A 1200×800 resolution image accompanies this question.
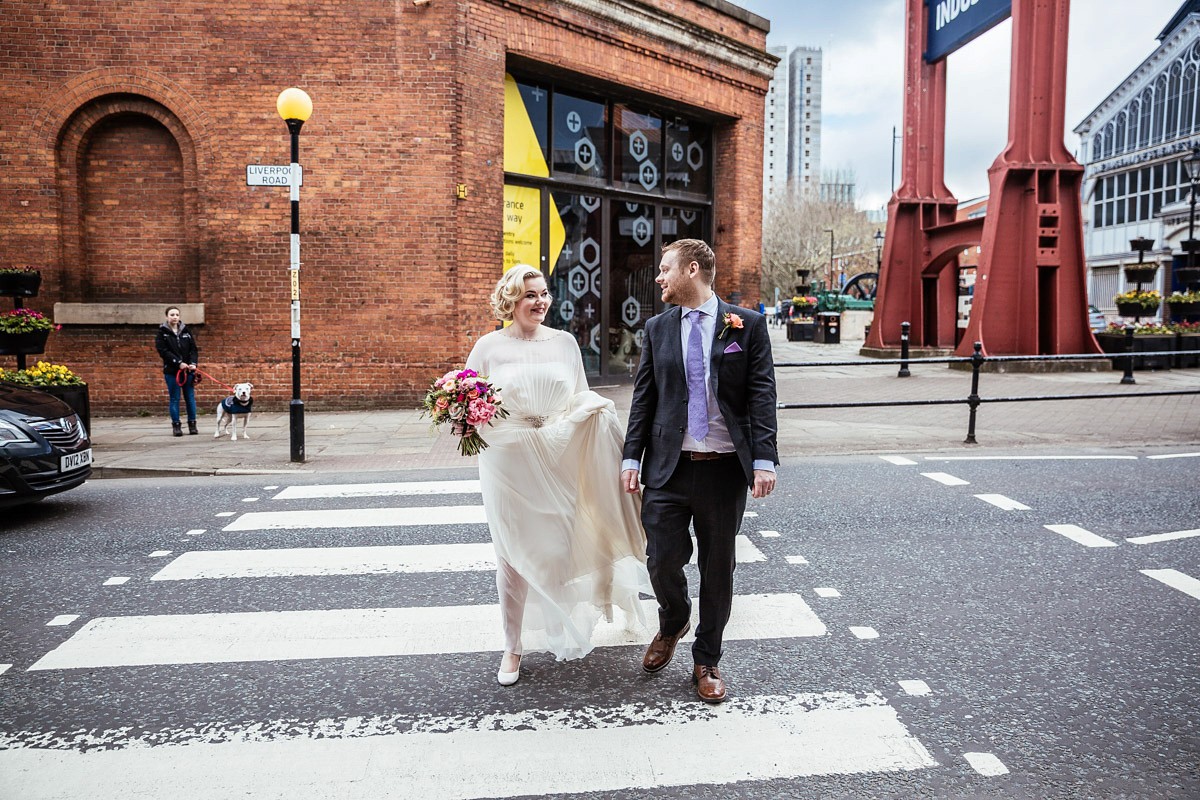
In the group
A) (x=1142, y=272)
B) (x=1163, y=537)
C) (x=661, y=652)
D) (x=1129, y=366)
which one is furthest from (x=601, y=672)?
(x=1142, y=272)

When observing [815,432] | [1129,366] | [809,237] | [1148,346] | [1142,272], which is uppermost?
[809,237]

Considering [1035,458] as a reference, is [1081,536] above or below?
below

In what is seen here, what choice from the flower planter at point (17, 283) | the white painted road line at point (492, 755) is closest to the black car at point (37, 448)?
the white painted road line at point (492, 755)

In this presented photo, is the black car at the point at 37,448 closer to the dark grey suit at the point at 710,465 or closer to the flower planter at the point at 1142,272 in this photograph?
the dark grey suit at the point at 710,465

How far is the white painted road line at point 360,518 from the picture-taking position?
22.6ft

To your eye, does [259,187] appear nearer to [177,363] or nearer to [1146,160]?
[177,363]

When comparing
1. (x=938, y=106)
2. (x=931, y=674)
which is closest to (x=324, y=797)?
(x=931, y=674)

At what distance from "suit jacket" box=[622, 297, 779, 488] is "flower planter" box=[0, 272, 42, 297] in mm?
10774

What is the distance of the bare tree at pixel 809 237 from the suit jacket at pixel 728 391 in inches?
2454

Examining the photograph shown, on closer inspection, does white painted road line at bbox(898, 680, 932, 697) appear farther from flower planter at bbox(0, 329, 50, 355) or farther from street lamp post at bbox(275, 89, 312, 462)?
flower planter at bbox(0, 329, 50, 355)

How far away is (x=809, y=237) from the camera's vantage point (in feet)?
218

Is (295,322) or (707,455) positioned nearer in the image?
(707,455)

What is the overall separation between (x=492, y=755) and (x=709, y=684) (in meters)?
1.03

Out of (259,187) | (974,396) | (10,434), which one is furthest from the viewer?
(259,187)
